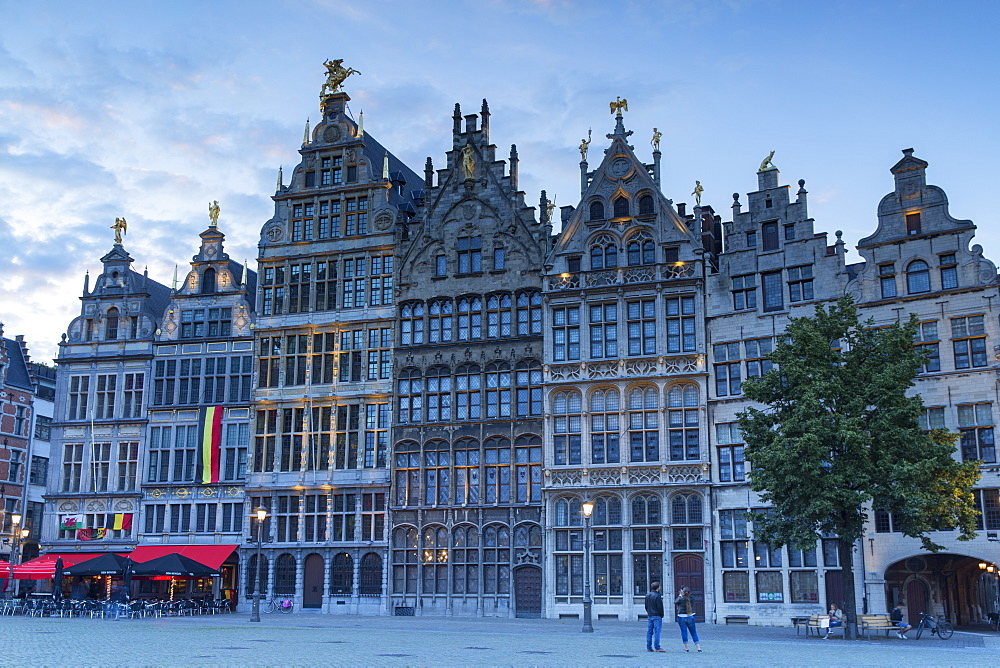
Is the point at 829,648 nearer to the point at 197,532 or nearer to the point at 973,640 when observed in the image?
the point at 973,640

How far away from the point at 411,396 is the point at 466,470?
4.40 meters

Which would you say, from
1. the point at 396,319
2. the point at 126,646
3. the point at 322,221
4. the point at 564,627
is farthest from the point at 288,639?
the point at 322,221

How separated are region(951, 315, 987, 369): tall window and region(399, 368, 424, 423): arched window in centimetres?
2278

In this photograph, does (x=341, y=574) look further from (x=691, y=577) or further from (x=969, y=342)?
(x=969, y=342)

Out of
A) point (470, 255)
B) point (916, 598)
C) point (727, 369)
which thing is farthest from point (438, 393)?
point (916, 598)

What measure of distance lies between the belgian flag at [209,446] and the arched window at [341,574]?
743 centimetres

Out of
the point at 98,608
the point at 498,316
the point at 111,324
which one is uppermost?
the point at 111,324

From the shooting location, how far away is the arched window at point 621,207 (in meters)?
47.4

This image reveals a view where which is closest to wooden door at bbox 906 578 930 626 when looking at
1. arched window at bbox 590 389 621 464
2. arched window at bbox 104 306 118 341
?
arched window at bbox 590 389 621 464

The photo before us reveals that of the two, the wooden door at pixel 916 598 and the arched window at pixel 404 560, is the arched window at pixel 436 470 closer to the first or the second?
the arched window at pixel 404 560

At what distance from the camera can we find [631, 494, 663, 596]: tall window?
4334cm

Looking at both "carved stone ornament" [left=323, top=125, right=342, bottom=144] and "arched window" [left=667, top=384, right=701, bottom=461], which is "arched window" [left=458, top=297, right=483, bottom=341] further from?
"carved stone ornament" [left=323, top=125, right=342, bottom=144]

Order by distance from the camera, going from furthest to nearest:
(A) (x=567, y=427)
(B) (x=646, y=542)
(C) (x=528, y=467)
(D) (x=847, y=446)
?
(C) (x=528, y=467) → (A) (x=567, y=427) → (B) (x=646, y=542) → (D) (x=847, y=446)

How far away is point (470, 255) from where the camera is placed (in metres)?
49.3
